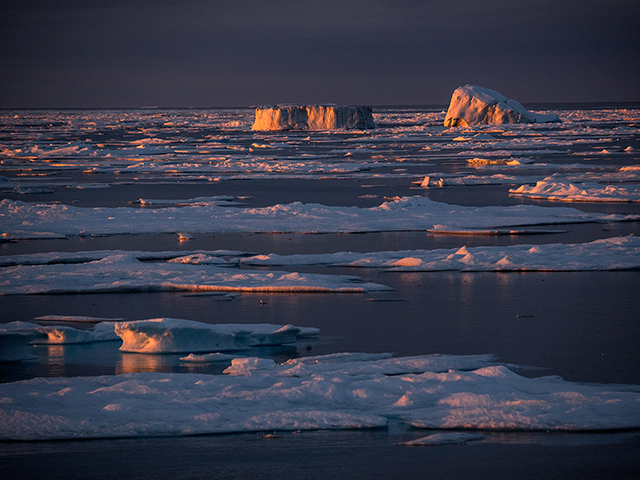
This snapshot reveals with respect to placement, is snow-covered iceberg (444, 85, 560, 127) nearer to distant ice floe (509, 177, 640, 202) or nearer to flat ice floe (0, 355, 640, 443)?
distant ice floe (509, 177, 640, 202)

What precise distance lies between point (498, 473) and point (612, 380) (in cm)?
203

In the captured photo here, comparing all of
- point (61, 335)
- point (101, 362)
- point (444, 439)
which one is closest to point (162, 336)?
point (101, 362)

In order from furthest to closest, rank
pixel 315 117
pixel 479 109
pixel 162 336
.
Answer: pixel 315 117 < pixel 479 109 < pixel 162 336

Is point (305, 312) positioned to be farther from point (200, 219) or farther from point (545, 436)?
point (200, 219)

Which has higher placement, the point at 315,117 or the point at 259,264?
the point at 315,117

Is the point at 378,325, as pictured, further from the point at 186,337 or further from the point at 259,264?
the point at 259,264

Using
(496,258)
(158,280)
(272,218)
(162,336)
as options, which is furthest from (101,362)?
(272,218)

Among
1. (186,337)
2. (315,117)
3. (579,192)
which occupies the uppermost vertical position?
(315,117)

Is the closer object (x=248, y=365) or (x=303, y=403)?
(x=303, y=403)

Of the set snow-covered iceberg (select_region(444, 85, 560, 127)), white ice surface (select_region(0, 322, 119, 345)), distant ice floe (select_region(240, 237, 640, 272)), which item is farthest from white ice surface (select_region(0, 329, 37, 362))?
snow-covered iceberg (select_region(444, 85, 560, 127))

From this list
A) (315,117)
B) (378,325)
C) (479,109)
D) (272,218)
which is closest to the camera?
(378,325)

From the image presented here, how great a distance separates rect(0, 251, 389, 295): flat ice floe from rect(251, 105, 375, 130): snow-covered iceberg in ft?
194

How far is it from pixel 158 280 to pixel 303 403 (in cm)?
498

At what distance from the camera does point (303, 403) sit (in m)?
5.58
